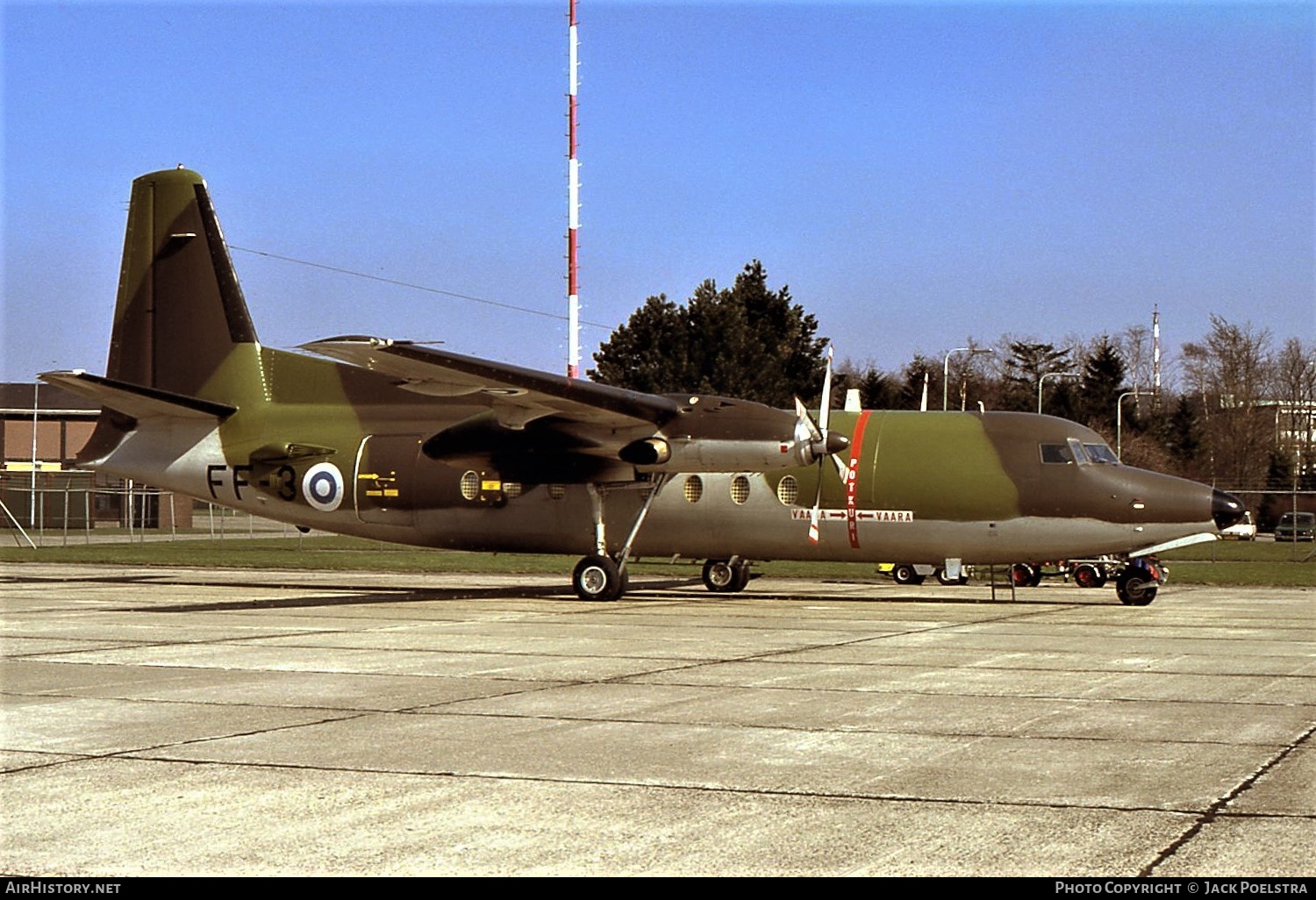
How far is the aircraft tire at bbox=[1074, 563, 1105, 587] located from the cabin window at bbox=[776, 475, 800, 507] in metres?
8.75

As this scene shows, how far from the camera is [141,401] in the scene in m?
25.8

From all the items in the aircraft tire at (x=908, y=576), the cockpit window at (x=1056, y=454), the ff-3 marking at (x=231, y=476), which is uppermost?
the cockpit window at (x=1056, y=454)

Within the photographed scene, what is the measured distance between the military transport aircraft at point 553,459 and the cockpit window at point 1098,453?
0.12 ft

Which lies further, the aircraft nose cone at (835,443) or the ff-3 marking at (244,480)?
the ff-3 marking at (244,480)

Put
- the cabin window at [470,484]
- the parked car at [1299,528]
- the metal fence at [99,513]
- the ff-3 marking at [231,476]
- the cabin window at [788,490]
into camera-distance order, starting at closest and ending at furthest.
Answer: the cabin window at [788,490]
the cabin window at [470,484]
the ff-3 marking at [231,476]
the metal fence at [99,513]
the parked car at [1299,528]

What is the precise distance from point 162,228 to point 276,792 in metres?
22.4

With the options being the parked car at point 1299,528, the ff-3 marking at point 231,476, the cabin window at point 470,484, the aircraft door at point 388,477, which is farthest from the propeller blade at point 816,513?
the parked car at point 1299,528

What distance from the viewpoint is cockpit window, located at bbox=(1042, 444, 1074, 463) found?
2383 cm

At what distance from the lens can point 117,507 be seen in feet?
259

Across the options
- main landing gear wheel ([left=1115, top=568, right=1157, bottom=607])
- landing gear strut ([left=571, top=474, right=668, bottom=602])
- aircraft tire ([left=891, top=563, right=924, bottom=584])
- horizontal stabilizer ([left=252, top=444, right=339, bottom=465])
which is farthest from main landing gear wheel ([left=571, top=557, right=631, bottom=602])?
aircraft tire ([left=891, top=563, right=924, bottom=584])

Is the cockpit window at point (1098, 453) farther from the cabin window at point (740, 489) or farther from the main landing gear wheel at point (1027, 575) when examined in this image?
the main landing gear wheel at point (1027, 575)

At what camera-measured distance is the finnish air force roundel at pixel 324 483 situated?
26156 millimetres

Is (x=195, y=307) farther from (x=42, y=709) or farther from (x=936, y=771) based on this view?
(x=936, y=771)

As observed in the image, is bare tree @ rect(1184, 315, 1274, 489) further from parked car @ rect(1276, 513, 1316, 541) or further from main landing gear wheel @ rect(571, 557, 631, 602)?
main landing gear wheel @ rect(571, 557, 631, 602)
